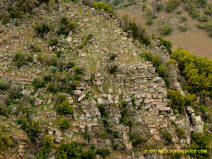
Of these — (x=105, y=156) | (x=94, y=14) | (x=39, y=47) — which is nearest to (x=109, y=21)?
(x=94, y=14)

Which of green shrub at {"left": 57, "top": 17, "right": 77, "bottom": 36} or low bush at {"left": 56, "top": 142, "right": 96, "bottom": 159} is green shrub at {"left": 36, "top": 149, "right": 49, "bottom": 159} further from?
green shrub at {"left": 57, "top": 17, "right": 77, "bottom": 36}

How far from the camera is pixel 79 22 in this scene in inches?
667

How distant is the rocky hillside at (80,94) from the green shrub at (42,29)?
0.07m

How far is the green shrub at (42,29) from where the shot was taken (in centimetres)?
1584

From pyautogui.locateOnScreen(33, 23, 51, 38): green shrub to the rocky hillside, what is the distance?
0.07 meters

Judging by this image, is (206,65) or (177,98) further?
(206,65)

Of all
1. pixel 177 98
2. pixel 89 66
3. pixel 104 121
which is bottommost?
pixel 104 121

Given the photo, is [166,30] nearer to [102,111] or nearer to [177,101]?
[177,101]

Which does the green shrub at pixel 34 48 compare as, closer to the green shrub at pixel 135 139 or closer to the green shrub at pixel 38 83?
the green shrub at pixel 38 83

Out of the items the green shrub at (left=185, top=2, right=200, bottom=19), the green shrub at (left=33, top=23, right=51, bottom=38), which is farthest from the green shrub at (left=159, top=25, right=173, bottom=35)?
the green shrub at (left=33, top=23, right=51, bottom=38)

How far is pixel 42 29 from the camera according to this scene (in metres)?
15.9

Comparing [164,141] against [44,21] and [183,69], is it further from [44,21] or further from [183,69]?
[44,21]

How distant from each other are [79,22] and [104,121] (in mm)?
8652

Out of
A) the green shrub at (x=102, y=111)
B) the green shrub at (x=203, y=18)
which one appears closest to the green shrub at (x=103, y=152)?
the green shrub at (x=102, y=111)
